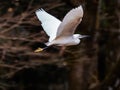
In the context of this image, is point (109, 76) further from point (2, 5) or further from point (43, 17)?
point (43, 17)

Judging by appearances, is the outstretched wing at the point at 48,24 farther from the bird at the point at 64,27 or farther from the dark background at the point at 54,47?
the dark background at the point at 54,47

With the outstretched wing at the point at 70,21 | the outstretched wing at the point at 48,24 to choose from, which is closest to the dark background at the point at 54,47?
the outstretched wing at the point at 48,24

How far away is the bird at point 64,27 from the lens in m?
3.73

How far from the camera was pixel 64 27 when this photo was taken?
388 centimetres

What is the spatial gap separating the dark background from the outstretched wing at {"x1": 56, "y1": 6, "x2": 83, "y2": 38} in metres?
1.92

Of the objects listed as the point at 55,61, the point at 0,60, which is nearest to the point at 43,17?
the point at 0,60

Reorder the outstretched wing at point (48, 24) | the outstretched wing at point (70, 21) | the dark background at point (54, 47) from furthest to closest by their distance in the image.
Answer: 1. the dark background at point (54, 47)
2. the outstretched wing at point (48, 24)
3. the outstretched wing at point (70, 21)

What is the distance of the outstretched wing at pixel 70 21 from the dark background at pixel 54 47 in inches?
75.5

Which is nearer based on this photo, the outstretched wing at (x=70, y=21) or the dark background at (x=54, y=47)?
the outstretched wing at (x=70, y=21)

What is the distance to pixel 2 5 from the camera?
7.94 meters

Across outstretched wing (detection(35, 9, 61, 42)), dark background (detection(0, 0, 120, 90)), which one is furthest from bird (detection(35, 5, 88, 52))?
dark background (detection(0, 0, 120, 90))

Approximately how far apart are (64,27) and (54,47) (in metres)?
4.11

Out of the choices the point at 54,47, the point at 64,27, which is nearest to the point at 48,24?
the point at 64,27

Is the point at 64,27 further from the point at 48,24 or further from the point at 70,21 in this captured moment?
the point at 48,24
